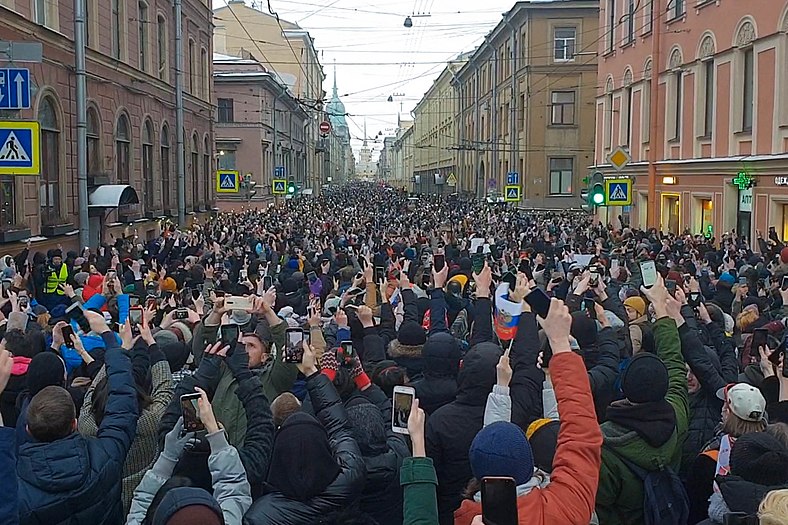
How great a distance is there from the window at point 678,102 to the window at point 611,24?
268 inches

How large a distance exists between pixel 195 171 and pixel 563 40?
2120 cm

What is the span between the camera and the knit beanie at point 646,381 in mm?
4234

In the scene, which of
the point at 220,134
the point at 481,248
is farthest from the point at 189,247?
the point at 220,134

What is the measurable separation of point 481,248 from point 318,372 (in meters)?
11.9

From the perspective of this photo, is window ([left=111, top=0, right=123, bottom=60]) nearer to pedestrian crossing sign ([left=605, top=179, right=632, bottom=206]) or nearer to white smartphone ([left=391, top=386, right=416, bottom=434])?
pedestrian crossing sign ([left=605, top=179, right=632, bottom=206])

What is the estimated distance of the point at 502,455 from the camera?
3.19 metres

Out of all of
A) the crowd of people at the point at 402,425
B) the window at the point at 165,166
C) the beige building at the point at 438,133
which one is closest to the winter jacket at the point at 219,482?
the crowd of people at the point at 402,425

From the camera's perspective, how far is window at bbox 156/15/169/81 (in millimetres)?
31203

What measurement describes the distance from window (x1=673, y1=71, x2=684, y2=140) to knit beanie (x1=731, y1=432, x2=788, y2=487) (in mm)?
25552

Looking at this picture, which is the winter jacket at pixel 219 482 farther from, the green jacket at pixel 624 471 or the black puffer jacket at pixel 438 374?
the green jacket at pixel 624 471

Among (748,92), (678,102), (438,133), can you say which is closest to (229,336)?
(748,92)

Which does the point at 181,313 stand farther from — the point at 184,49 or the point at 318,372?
the point at 184,49

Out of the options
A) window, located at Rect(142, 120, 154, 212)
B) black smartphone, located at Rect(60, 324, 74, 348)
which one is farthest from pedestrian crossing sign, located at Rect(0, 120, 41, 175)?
window, located at Rect(142, 120, 154, 212)

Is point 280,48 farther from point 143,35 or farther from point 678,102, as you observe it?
point 678,102
